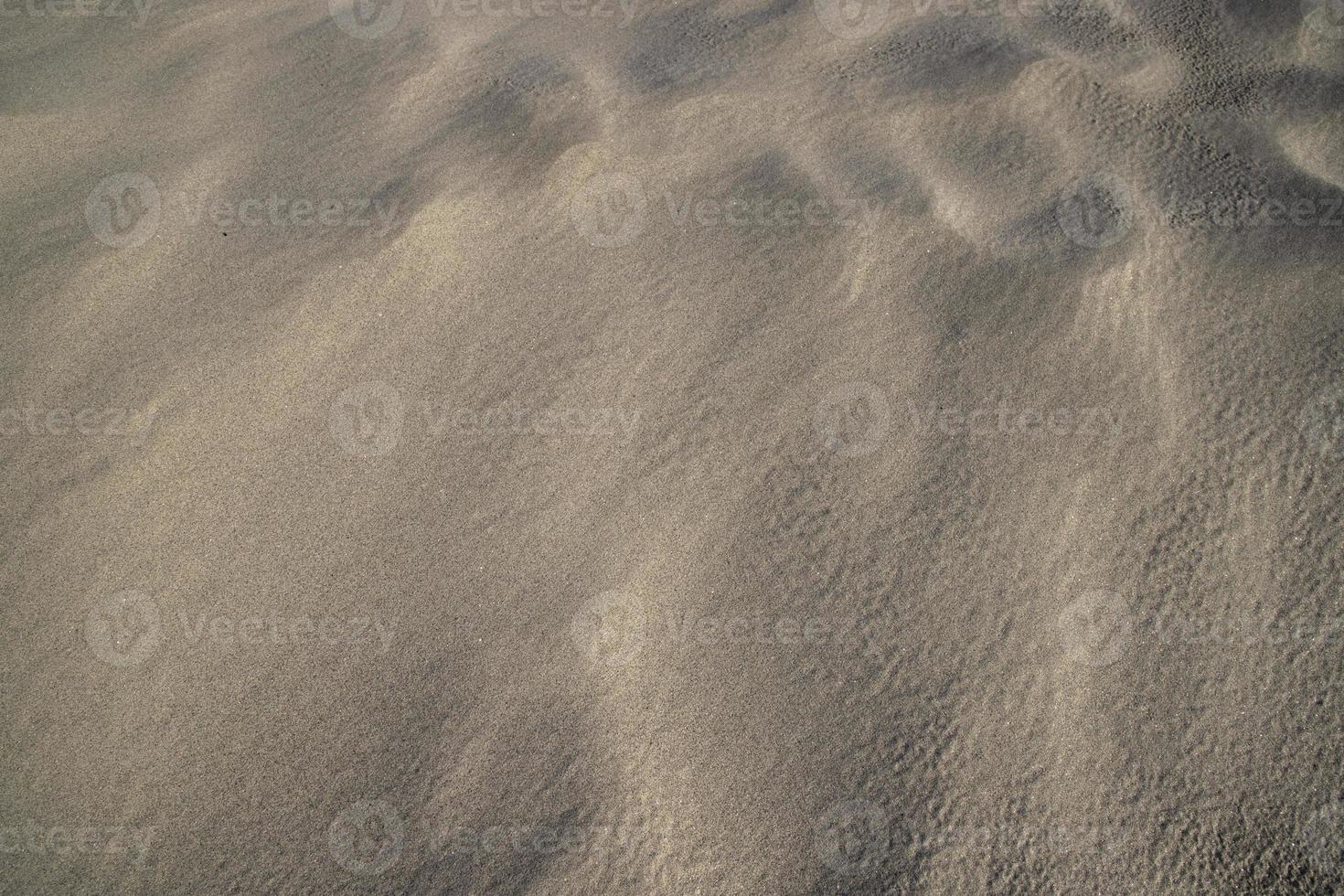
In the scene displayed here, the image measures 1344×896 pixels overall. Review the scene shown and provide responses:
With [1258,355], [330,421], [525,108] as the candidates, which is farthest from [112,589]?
[1258,355]

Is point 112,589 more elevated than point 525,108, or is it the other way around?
point 525,108

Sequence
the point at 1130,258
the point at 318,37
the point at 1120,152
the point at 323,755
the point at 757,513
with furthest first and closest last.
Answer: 1. the point at 318,37
2. the point at 1120,152
3. the point at 1130,258
4. the point at 757,513
5. the point at 323,755

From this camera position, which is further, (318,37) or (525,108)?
Answer: (318,37)

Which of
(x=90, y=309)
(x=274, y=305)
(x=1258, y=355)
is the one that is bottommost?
(x=1258, y=355)

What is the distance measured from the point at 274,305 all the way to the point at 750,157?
1.05 metres

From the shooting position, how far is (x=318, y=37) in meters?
2.30

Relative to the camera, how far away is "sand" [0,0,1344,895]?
4.35ft

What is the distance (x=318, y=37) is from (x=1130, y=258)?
2009mm

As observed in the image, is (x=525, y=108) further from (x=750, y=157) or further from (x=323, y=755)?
(x=323, y=755)

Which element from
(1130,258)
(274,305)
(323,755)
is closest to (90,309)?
(274,305)

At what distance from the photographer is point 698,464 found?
5.23 ft

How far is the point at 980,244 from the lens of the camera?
5.72 feet

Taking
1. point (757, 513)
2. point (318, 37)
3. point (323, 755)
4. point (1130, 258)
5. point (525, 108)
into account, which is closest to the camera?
point (323, 755)

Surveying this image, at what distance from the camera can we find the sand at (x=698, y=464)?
133 cm
